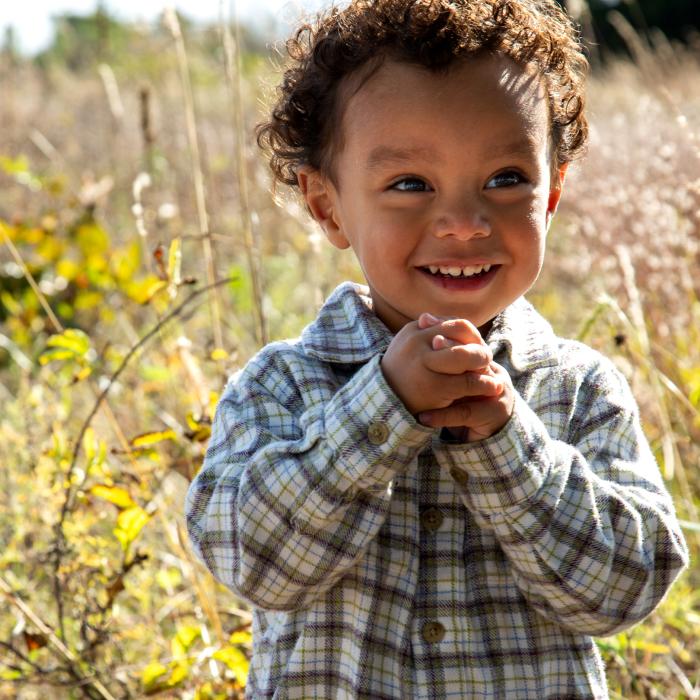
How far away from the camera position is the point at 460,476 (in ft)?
4.18

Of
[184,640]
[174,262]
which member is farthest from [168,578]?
[174,262]

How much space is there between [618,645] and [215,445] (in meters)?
0.77

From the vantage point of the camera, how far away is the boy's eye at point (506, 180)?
53.7 inches

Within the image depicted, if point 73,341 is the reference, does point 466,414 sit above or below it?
below

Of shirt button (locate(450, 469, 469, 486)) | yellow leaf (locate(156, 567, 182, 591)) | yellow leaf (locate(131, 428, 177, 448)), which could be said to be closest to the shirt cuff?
shirt button (locate(450, 469, 469, 486))

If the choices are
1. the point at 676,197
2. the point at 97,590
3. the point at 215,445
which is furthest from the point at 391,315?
the point at 676,197

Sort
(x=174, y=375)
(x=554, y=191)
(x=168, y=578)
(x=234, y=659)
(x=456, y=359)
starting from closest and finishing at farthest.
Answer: (x=456, y=359) → (x=554, y=191) → (x=234, y=659) → (x=168, y=578) → (x=174, y=375)

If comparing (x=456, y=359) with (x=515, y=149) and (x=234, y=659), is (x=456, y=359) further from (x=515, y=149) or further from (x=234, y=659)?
(x=234, y=659)

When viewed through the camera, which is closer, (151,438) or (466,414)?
(466,414)

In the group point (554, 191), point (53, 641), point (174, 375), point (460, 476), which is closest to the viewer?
point (460, 476)

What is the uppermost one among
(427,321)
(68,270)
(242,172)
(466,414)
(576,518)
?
(68,270)

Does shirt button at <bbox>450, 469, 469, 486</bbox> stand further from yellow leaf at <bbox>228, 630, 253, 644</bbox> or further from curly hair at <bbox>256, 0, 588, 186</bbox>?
A: yellow leaf at <bbox>228, 630, 253, 644</bbox>

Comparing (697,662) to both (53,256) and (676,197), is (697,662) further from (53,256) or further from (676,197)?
(53,256)

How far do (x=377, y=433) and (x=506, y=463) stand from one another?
15 cm
